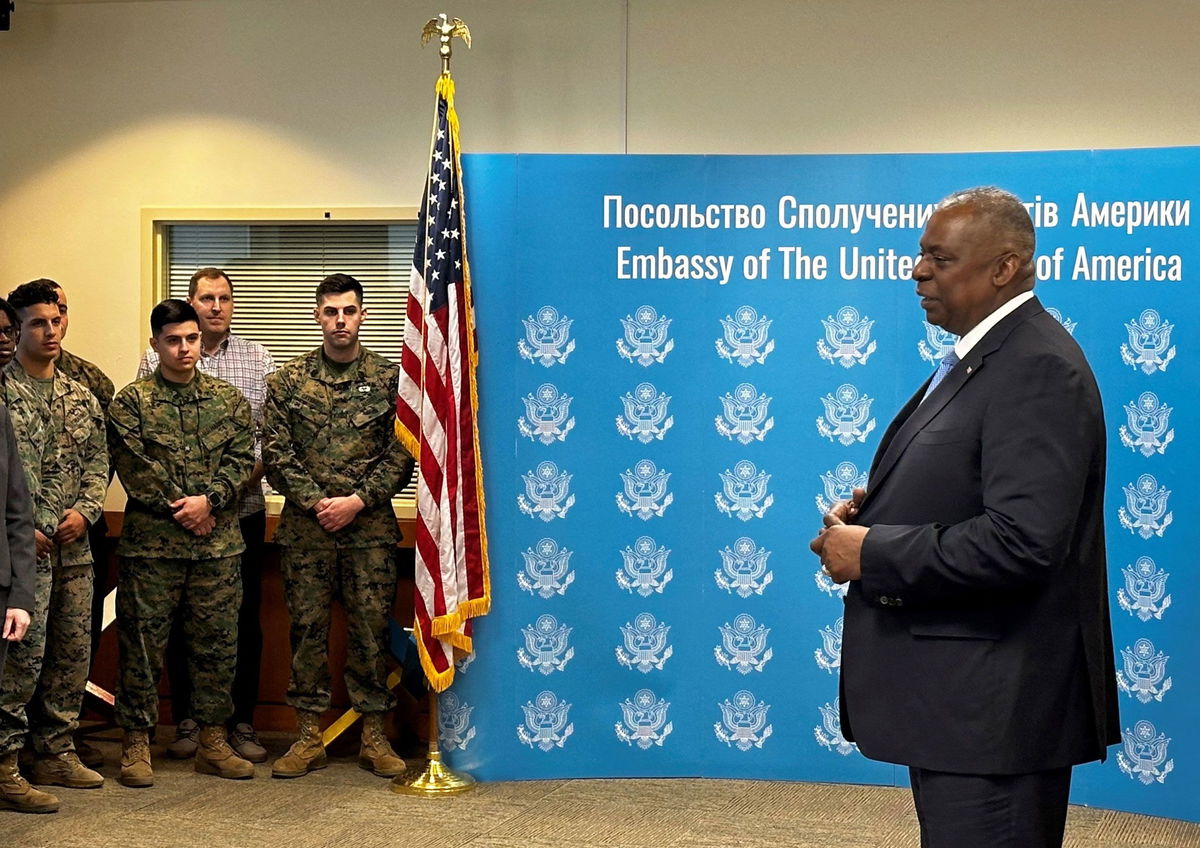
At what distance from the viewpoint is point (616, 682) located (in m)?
4.75

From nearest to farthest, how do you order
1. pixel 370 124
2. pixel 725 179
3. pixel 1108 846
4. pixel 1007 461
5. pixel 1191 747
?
pixel 1007 461
pixel 1108 846
pixel 1191 747
pixel 725 179
pixel 370 124

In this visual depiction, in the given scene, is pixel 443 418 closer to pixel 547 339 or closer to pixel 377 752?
pixel 547 339

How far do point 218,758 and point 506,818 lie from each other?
1156mm

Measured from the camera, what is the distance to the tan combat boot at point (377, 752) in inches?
191

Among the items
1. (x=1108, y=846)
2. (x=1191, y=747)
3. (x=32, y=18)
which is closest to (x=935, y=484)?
(x=1108, y=846)

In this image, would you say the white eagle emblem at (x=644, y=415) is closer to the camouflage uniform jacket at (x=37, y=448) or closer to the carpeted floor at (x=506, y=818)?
the carpeted floor at (x=506, y=818)

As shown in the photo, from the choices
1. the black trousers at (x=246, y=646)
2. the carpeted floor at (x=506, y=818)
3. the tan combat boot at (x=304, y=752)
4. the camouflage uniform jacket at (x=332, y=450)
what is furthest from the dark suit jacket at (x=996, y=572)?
the black trousers at (x=246, y=646)

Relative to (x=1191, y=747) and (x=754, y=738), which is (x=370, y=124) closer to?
(x=754, y=738)

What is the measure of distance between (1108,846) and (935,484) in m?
2.44

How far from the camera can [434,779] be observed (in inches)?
183

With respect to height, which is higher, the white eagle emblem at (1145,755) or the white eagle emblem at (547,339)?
the white eagle emblem at (547,339)

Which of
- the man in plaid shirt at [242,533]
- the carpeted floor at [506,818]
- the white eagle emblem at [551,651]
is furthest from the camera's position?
the man in plaid shirt at [242,533]

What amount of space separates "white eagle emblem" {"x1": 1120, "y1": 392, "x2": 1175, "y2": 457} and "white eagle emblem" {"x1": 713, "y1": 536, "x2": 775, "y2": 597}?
1200 millimetres

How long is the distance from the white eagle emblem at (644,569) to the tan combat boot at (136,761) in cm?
170
